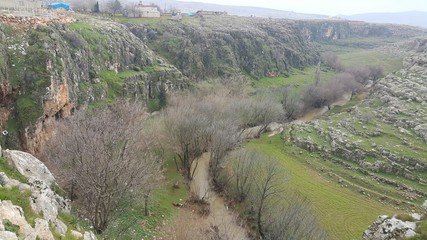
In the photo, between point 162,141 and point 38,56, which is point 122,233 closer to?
point 162,141

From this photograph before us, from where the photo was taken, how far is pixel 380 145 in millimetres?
58875

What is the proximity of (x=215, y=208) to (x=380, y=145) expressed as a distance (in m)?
33.4

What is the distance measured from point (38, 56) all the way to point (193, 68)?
68351 millimetres

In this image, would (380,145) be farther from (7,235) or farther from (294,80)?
(294,80)

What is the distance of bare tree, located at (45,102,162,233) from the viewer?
28016mm

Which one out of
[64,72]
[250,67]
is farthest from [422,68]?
[64,72]

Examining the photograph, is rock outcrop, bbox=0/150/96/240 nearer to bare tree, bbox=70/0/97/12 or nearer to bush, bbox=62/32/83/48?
bush, bbox=62/32/83/48

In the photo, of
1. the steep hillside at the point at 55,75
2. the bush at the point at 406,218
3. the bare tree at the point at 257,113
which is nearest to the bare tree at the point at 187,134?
the bare tree at the point at 257,113

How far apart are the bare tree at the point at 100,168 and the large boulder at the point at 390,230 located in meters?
20.8

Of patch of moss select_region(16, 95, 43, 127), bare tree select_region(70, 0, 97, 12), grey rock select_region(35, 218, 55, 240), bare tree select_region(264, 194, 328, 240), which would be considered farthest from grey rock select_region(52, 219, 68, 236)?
bare tree select_region(70, 0, 97, 12)

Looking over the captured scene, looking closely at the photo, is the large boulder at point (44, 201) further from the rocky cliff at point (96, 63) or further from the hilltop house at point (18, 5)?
the hilltop house at point (18, 5)

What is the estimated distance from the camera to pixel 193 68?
12175 centimetres

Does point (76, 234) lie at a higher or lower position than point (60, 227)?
lower

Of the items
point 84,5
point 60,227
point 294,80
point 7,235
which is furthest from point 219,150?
point 84,5
